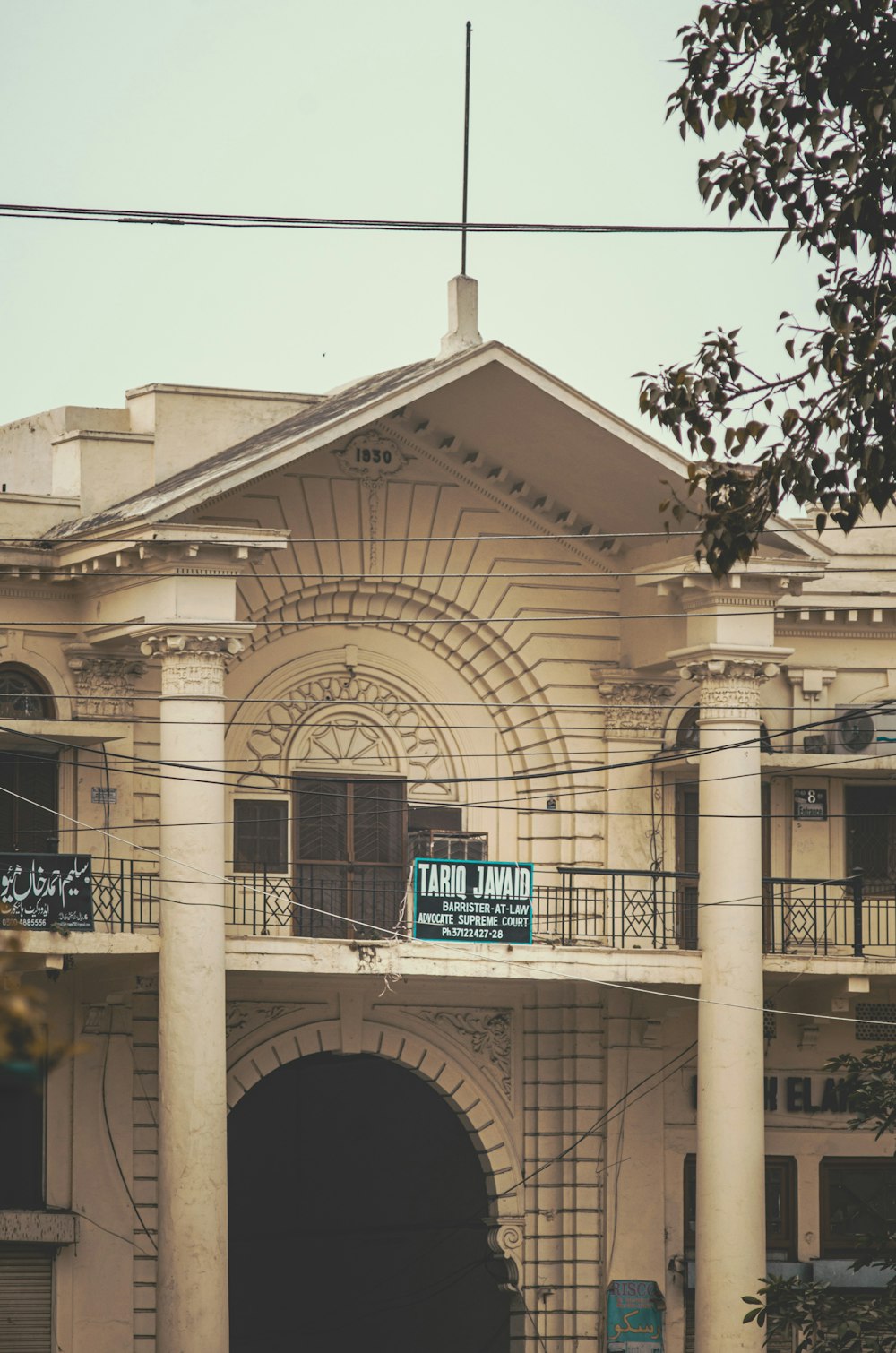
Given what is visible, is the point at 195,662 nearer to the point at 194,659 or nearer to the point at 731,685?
the point at 194,659

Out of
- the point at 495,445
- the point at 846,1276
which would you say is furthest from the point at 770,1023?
the point at 495,445

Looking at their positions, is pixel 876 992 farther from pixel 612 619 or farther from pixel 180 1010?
pixel 180 1010

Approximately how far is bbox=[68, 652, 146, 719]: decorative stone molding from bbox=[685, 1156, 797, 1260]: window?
306 inches

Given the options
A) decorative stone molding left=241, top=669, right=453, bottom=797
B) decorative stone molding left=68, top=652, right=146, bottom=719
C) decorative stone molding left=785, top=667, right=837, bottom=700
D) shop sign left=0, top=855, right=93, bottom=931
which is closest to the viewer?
shop sign left=0, top=855, right=93, bottom=931

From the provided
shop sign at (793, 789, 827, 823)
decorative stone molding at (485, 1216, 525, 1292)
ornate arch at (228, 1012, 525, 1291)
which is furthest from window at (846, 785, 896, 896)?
decorative stone molding at (485, 1216, 525, 1292)

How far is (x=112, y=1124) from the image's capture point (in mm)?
26000

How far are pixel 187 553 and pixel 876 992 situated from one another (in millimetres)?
9218

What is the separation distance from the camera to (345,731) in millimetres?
27422

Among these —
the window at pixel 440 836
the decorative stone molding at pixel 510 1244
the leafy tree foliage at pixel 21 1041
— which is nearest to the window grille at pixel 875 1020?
the decorative stone molding at pixel 510 1244

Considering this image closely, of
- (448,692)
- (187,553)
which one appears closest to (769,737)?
(448,692)

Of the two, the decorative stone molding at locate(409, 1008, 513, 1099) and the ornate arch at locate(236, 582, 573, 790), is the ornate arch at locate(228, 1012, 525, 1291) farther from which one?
the ornate arch at locate(236, 582, 573, 790)

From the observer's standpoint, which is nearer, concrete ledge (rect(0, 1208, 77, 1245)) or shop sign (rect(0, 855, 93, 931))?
shop sign (rect(0, 855, 93, 931))

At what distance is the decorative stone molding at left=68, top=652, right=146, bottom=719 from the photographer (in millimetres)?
26234

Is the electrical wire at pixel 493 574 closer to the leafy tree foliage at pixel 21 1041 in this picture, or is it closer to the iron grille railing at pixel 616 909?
the iron grille railing at pixel 616 909
